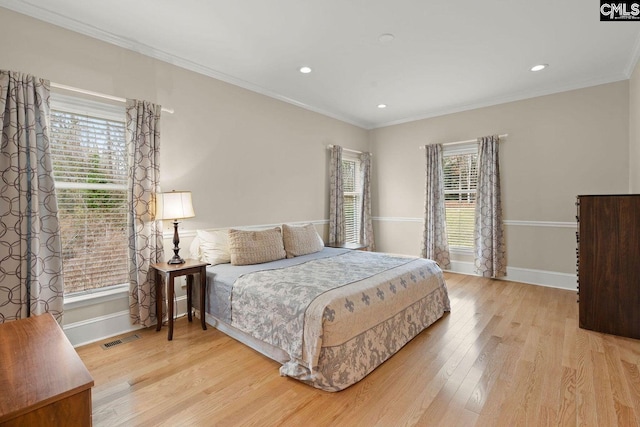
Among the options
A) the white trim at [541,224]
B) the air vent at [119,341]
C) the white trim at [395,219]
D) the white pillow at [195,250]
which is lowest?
the air vent at [119,341]

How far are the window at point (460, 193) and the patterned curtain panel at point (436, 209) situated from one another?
0.42 ft

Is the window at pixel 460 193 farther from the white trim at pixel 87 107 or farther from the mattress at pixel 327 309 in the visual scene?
the white trim at pixel 87 107

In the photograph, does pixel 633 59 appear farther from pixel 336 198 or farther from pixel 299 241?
pixel 299 241

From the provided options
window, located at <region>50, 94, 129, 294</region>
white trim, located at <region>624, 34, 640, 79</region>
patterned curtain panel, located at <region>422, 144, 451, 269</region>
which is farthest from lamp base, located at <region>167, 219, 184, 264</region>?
white trim, located at <region>624, 34, 640, 79</region>

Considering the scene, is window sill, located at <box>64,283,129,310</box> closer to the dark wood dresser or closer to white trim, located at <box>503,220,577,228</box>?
the dark wood dresser

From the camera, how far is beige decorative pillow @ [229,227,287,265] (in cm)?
314

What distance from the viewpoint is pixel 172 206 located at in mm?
2805

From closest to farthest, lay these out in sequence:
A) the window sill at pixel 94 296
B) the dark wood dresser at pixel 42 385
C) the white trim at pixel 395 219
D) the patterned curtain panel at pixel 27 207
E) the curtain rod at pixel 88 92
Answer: the dark wood dresser at pixel 42 385 → the patterned curtain panel at pixel 27 207 → the curtain rod at pixel 88 92 → the window sill at pixel 94 296 → the white trim at pixel 395 219

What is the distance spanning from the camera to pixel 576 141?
3.97 m

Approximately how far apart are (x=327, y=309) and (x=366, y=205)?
12.6 feet

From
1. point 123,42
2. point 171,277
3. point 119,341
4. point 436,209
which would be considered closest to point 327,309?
point 171,277

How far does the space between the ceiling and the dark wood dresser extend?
94.7 inches

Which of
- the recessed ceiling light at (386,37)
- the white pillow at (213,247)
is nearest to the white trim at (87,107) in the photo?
the white pillow at (213,247)

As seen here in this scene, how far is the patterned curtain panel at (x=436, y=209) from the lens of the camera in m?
5.04
